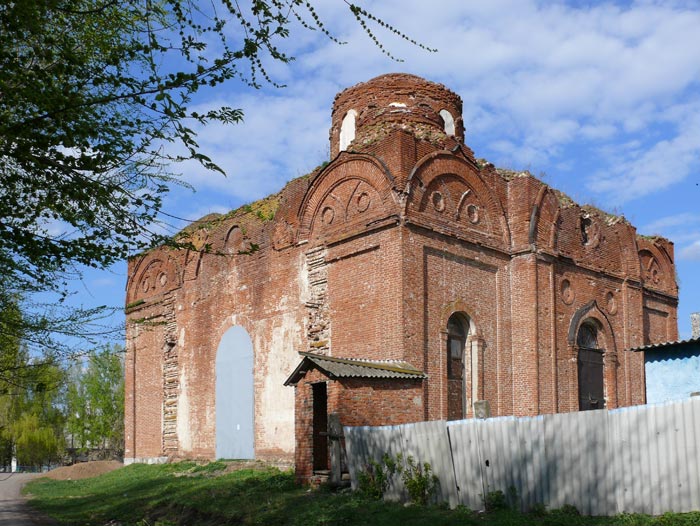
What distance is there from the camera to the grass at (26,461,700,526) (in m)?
9.86

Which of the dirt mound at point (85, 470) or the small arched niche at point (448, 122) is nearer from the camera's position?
the small arched niche at point (448, 122)

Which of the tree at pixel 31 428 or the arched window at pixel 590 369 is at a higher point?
the arched window at pixel 590 369

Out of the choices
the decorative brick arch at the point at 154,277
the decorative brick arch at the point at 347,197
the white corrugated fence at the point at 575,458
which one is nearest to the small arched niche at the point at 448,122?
the decorative brick arch at the point at 347,197

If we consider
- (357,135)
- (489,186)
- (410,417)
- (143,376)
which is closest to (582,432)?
(410,417)

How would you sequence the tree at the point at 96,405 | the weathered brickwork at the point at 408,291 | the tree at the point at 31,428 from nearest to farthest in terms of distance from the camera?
1. the weathered brickwork at the point at 408,291
2. the tree at the point at 31,428
3. the tree at the point at 96,405

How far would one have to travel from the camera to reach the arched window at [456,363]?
17.6 metres

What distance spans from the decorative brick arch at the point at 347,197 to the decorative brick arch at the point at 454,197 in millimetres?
713

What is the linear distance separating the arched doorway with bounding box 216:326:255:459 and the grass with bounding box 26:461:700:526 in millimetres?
707

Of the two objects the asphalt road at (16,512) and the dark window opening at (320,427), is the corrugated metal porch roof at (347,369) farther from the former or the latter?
the asphalt road at (16,512)

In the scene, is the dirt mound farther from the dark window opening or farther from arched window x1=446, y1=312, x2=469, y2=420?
arched window x1=446, y1=312, x2=469, y2=420

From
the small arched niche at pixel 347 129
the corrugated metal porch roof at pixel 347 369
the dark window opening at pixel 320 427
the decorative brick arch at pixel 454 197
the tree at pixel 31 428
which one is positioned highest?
the small arched niche at pixel 347 129

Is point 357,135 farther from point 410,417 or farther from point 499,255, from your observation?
point 410,417

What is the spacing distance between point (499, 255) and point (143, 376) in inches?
525

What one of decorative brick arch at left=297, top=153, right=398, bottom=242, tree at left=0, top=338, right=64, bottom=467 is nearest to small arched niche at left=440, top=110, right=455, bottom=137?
decorative brick arch at left=297, top=153, right=398, bottom=242
